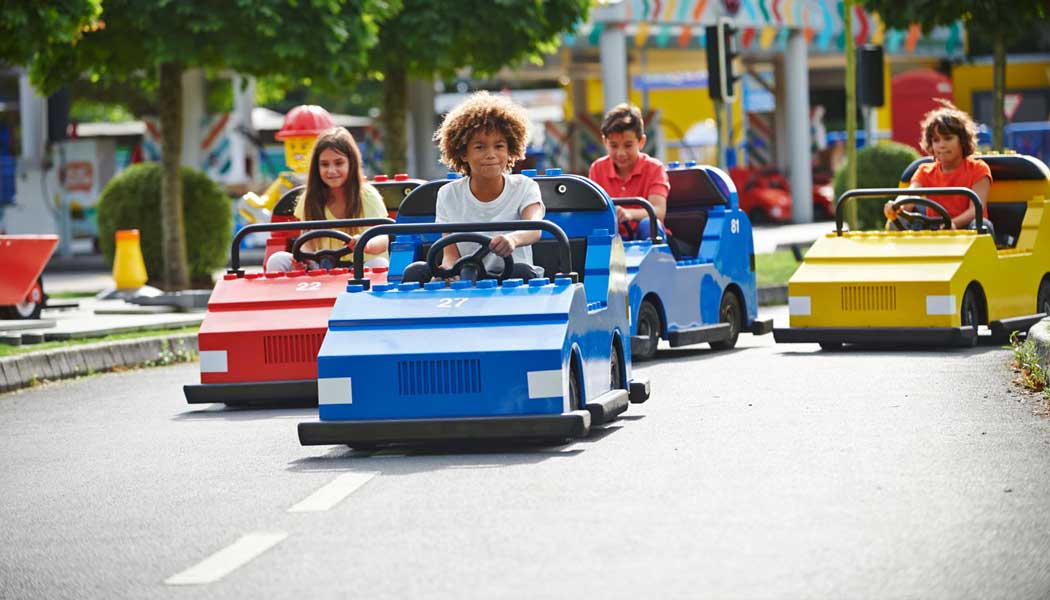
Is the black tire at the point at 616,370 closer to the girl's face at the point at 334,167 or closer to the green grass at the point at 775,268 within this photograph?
the girl's face at the point at 334,167

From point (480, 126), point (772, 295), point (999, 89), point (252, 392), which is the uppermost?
point (999, 89)

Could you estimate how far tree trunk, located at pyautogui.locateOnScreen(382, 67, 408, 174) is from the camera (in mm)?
32875

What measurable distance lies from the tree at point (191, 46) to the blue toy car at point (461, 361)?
14124mm

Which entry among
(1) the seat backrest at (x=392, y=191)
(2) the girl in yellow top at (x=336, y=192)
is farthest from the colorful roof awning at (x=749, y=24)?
(2) the girl in yellow top at (x=336, y=192)

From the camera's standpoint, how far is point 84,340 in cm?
1748

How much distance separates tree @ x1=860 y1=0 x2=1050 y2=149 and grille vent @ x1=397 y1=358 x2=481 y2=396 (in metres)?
19.4

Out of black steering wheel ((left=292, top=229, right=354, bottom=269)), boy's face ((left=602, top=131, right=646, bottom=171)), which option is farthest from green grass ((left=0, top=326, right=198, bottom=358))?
boy's face ((left=602, top=131, right=646, bottom=171))

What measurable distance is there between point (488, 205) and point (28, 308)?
11.2 meters

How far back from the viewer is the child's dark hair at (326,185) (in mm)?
13109

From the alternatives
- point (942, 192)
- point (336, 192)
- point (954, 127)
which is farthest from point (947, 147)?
point (336, 192)

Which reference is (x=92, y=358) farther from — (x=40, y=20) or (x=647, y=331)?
(x=647, y=331)

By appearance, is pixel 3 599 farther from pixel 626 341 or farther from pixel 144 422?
pixel 144 422

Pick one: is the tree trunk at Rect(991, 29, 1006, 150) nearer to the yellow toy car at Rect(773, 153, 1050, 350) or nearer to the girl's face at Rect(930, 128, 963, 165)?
the girl's face at Rect(930, 128, 963, 165)

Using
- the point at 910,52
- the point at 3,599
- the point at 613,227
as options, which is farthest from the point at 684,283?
the point at 910,52
